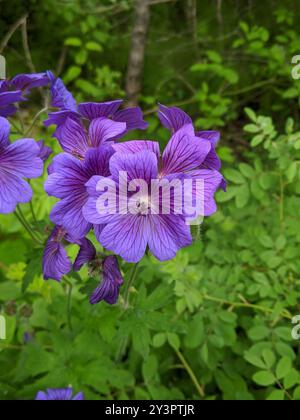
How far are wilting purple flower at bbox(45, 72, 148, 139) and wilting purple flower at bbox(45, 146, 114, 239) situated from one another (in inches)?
3.8

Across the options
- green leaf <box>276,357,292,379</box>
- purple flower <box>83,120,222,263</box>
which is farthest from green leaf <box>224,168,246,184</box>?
purple flower <box>83,120,222,263</box>

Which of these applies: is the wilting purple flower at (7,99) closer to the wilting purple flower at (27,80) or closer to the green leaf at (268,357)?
the wilting purple flower at (27,80)

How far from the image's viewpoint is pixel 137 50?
3176 millimetres

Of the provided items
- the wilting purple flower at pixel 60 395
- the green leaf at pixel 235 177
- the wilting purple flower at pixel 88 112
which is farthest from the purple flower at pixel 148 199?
Answer: the green leaf at pixel 235 177

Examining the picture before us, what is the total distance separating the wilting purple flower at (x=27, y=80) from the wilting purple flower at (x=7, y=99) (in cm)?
6

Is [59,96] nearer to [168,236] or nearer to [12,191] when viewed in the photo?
[12,191]

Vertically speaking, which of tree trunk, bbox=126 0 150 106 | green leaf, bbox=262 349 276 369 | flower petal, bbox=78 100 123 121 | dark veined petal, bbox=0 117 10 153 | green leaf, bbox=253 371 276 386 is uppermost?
tree trunk, bbox=126 0 150 106

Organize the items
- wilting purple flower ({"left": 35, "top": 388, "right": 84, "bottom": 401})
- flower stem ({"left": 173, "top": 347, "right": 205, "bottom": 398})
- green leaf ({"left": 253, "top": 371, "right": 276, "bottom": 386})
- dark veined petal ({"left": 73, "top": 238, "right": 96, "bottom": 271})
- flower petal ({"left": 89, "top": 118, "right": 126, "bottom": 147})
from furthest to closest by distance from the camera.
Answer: flower stem ({"left": 173, "top": 347, "right": 205, "bottom": 398}) < green leaf ({"left": 253, "top": 371, "right": 276, "bottom": 386}) < wilting purple flower ({"left": 35, "top": 388, "right": 84, "bottom": 401}) < dark veined petal ({"left": 73, "top": 238, "right": 96, "bottom": 271}) < flower petal ({"left": 89, "top": 118, "right": 126, "bottom": 147})

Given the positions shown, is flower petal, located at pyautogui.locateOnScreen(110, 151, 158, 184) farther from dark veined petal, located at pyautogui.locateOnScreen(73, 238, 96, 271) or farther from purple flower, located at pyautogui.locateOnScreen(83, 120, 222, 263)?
dark veined petal, located at pyautogui.locateOnScreen(73, 238, 96, 271)

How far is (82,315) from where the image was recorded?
69.6 inches

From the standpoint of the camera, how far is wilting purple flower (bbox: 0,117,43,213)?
1119mm

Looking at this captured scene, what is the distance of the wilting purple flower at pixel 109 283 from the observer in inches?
48.0
